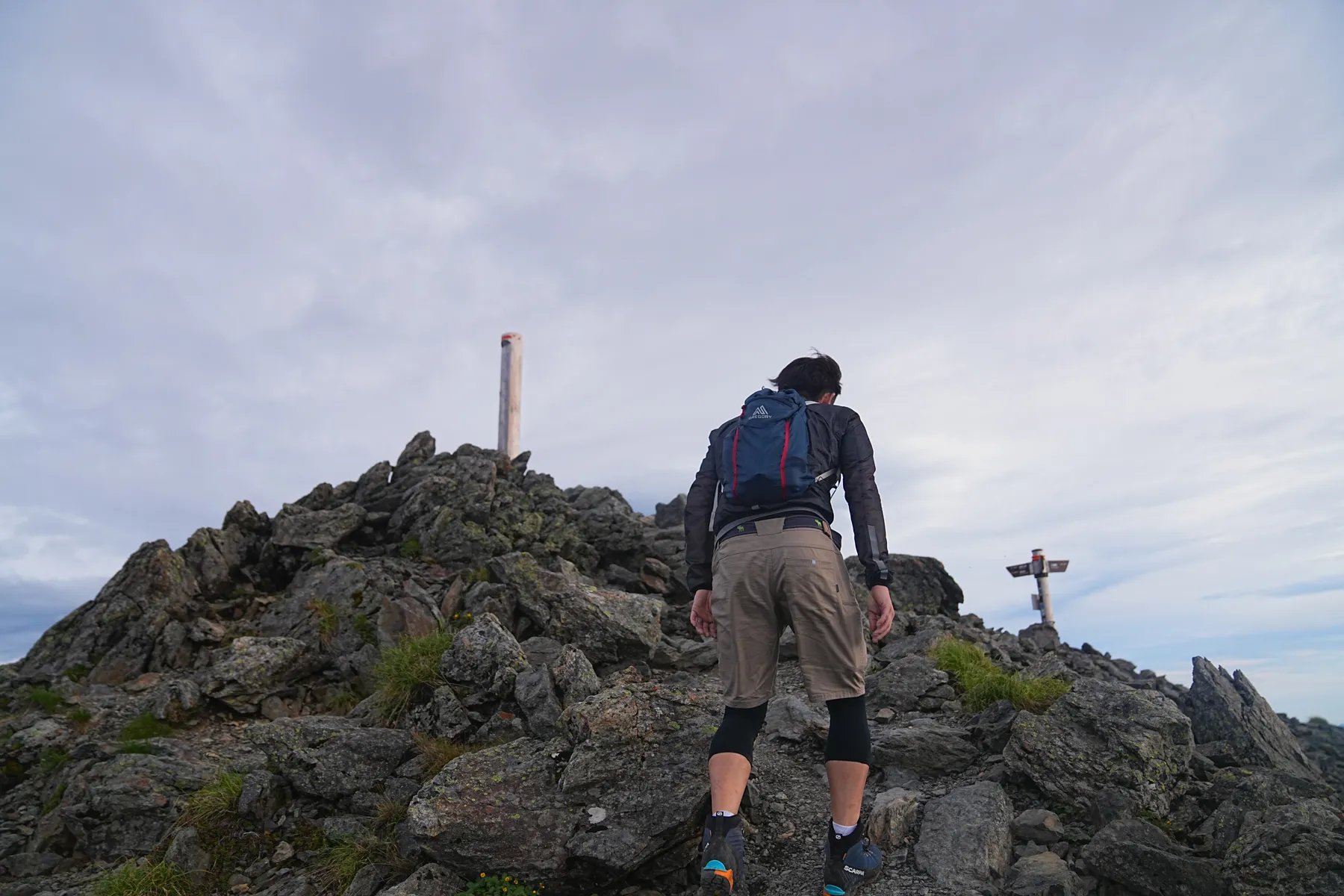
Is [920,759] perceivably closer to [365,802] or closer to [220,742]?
[365,802]

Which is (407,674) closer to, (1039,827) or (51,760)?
(51,760)

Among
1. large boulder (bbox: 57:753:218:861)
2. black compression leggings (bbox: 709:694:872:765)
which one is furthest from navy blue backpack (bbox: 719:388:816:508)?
large boulder (bbox: 57:753:218:861)

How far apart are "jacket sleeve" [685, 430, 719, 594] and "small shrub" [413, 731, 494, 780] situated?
142 inches

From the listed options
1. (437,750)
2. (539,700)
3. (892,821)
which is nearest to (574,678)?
(539,700)

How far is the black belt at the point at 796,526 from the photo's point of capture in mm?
5355

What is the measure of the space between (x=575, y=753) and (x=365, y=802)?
2714 mm

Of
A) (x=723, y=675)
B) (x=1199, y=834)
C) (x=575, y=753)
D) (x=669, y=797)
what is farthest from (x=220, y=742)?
(x=1199, y=834)

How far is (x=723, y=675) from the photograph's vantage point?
5348 mm

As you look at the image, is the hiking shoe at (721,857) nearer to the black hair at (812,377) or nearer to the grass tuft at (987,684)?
the black hair at (812,377)

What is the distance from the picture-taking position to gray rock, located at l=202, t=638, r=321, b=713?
1162 centimetres

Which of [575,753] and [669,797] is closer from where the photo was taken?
[669,797]

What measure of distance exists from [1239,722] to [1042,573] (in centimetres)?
1494

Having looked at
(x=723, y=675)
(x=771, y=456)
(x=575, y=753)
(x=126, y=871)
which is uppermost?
(x=771, y=456)

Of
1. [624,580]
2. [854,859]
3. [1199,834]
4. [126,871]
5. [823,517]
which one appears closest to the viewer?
[854,859]
